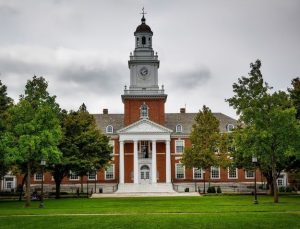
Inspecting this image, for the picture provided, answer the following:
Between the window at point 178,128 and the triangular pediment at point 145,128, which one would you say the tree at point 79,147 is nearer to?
the triangular pediment at point 145,128

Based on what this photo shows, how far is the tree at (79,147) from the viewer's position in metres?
56.1

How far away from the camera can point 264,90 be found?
40250 millimetres

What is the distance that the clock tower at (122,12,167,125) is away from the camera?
245 ft

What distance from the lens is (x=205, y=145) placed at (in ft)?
201

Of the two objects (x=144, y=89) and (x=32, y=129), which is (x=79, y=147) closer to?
(x=32, y=129)

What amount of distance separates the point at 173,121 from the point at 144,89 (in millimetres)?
9283

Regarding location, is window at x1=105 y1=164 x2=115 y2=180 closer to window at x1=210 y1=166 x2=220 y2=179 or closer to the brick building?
the brick building

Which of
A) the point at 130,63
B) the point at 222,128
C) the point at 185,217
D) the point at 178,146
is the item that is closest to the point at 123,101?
the point at 130,63

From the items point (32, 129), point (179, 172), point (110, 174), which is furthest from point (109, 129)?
point (32, 129)

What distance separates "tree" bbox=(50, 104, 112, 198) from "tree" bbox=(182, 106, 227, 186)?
1101 cm

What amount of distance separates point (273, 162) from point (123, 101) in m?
39.4

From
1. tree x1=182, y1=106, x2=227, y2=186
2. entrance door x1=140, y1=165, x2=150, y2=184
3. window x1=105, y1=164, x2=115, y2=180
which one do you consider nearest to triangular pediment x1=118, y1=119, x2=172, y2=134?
entrance door x1=140, y1=165, x2=150, y2=184

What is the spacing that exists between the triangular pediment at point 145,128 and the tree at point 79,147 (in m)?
12.6

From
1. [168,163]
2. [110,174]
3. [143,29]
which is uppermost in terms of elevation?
[143,29]
